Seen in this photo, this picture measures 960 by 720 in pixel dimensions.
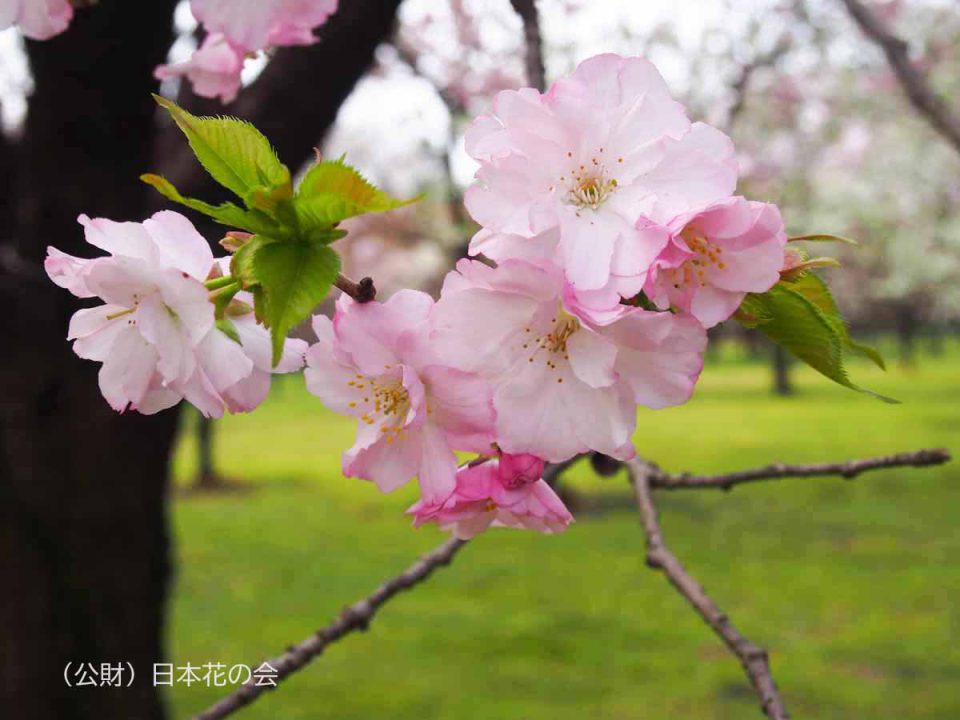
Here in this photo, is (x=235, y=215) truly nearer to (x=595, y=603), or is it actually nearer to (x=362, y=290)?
(x=362, y=290)

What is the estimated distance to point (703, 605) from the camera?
114 centimetres

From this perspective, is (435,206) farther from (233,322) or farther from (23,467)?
(233,322)

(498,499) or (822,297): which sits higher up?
(822,297)

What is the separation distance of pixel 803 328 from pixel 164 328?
39 centimetres

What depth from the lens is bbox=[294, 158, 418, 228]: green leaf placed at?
20.6 inches

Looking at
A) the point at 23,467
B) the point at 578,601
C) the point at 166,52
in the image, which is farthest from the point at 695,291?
the point at 578,601

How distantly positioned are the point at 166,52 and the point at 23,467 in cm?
94

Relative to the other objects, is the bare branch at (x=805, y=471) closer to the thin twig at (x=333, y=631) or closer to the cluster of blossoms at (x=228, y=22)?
the thin twig at (x=333, y=631)

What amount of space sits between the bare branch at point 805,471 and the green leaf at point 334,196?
2.41 feet

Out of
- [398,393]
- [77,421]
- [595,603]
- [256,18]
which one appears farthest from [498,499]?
[595,603]

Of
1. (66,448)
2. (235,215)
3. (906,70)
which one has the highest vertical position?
(235,215)

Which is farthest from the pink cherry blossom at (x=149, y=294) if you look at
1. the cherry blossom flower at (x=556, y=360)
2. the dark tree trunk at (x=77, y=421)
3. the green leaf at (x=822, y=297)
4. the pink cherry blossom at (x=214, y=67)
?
the dark tree trunk at (x=77, y=421)

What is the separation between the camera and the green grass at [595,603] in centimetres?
436

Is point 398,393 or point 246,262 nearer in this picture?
point 246,262
